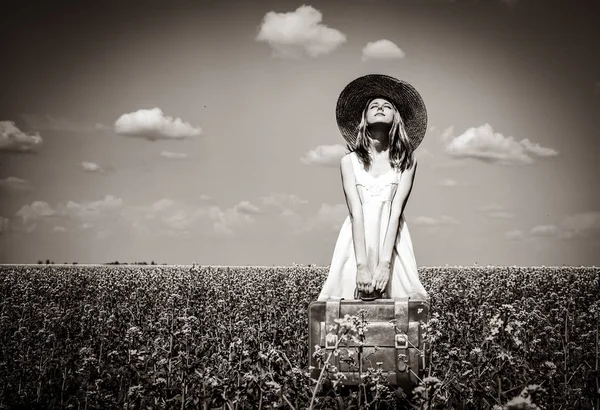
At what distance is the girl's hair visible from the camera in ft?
17.6

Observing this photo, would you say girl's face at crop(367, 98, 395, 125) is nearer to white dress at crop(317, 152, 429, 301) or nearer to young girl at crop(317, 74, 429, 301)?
young girl at crop(317, 74, 429, 301)

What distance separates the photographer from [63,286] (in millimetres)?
14383

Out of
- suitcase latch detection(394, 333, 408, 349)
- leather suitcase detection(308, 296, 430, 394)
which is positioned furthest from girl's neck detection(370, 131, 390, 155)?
suitcase latch detection(394, 333, 408, 349)

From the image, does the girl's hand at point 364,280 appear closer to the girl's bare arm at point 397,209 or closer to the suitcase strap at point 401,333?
the girl's bare arm at point 397,209

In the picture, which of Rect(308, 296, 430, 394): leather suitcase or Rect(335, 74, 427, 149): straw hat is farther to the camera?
Rect(335, 74, 427, 149): straw hat

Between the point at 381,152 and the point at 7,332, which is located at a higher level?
the point at 381,152

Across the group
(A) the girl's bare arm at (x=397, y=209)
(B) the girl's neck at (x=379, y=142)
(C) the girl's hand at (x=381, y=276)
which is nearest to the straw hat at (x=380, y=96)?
(B) the girl's neck at (x=379, y=142)

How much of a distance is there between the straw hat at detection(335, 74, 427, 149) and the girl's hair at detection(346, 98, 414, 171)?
126 millimetres

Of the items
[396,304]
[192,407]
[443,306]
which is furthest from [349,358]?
[443,306]

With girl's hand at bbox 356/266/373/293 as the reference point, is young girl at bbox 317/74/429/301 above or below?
above

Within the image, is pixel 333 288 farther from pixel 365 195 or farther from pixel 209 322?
pixel 209 322

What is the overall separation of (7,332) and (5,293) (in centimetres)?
584

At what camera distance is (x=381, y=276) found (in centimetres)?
492

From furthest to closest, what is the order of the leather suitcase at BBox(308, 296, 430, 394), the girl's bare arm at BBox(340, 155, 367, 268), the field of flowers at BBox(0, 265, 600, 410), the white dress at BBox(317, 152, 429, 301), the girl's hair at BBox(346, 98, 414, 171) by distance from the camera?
the girl's hair at BBox(346, 98, 414, 171) < the white dress at BBox(317, 152, 429, 301) < the girl's bare arm at BBox(340, 155, 367, 268) < the leather suitcase at BBox(308, 296, 430, 394) < the field of flowers at BBox(0, 265, 600, 410)
